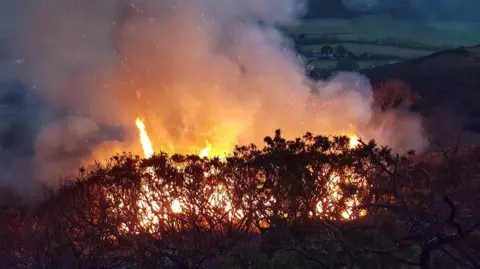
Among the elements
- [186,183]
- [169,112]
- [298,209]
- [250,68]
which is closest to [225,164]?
[186,183]

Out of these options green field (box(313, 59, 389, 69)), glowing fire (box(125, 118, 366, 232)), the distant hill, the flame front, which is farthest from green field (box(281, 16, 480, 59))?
glowing fire (box(125, 118, 366, 232))

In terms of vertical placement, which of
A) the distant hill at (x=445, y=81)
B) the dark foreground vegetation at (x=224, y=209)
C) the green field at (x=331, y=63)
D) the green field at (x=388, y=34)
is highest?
the green field at (x=388, y=34)

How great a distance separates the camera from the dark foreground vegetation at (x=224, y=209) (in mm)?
9453

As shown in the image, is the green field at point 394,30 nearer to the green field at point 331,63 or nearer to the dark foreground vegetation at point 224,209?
the green field at point 331,63

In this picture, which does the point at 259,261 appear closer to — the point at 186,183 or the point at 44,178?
the point at 186,183

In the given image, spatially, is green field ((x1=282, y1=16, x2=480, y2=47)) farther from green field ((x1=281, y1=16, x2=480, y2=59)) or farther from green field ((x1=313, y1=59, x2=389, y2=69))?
green field ((x1=313, y1=59, x2=389, y2=69))

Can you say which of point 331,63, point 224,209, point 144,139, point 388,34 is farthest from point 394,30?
point 224,209

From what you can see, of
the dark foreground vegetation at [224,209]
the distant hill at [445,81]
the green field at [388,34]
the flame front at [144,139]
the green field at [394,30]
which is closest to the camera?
the dark foreground vegetation at [224,209]

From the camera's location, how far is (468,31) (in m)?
43.8

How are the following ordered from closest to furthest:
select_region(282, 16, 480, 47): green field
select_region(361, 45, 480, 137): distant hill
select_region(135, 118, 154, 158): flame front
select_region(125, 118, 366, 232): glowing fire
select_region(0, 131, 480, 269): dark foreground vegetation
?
1. select_region(0, 131, 480, 269): dark foreground vegetation
2. select_region(125, 118, 366, 232): glowing fire
3. select_region(135, 118, 154, 158): flame front
4. select_region(361, 45, 480, 137): distant hill
5. select_region(282, 16, 480, 47): green field

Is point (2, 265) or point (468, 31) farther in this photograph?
point (468, 31)

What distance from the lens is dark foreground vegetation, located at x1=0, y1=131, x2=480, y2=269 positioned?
9.45 meters

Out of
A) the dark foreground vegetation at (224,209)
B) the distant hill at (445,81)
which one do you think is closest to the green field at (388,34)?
the distant hill at (445,81)

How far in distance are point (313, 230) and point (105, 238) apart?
3.41 meters
